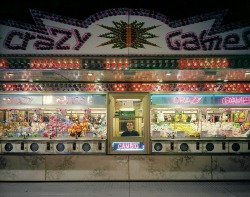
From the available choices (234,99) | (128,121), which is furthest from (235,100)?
(128,121)

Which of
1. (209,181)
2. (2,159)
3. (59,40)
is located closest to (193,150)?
(209,181)

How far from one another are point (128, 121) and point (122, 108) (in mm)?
456

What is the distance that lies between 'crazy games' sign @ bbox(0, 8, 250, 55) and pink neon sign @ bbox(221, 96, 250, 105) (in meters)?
1.98

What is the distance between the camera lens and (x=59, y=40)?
786 cm

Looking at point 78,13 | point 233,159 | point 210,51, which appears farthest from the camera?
point 233,159

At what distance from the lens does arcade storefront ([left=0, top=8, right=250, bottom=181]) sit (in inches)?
310

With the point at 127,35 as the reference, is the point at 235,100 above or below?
below

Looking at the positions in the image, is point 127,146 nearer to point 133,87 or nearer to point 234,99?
point 133,87

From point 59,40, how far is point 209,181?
6.15 m

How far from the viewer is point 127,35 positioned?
25.7ft

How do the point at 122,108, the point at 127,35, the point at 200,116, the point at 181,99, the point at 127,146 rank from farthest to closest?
1. the point at 200,116
2. the point at 181,99
3. the point at 122,108
4. the point at 127,146
5. the point at 127,35

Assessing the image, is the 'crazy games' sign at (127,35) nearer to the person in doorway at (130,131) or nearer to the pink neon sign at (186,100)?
the pink neon sign at (186,100)

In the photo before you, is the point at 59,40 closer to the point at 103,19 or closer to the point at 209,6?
the point at 103,19

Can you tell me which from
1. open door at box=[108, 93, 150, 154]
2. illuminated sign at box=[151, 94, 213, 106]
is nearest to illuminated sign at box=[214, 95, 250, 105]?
illuminated sign at box=[151, 94, 213, 106]
